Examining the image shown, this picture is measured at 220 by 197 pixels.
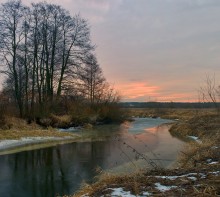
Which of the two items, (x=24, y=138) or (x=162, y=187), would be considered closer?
(x=162, y=187)

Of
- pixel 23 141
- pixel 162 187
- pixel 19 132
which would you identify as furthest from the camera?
pixel 19 132

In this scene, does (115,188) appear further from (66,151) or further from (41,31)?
(41,31)

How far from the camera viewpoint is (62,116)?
31.2 metres

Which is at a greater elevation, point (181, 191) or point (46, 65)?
point (46, 65)

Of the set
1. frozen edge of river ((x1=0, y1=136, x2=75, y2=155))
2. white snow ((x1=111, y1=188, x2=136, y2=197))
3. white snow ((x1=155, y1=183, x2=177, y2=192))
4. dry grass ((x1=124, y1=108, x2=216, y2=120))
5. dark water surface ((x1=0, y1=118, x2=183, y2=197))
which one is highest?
dry grass ((x1=124, y1=108, x2=216, y2=120))

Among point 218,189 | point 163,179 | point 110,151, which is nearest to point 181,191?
point 218,189

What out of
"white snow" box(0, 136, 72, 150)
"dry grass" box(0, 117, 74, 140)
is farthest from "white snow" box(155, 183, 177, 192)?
"dry grass" box(0, 117, 74, 140)

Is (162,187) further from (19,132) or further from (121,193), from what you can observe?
(19,132)

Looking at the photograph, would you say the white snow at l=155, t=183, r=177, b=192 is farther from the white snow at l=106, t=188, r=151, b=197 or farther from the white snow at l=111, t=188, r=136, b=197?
the white snow at l=111, t=188, r=136, b=197

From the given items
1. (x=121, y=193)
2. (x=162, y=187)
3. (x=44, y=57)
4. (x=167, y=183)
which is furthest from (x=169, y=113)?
(x=121, y=193)

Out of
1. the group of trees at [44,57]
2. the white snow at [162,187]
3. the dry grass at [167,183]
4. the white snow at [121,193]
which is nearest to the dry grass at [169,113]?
the group of trees at [44,57]

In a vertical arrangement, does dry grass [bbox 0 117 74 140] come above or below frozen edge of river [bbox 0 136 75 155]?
above

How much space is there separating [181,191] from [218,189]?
60 cm

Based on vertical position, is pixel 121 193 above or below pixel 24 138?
above
